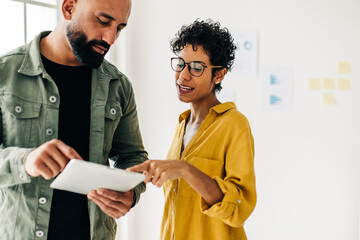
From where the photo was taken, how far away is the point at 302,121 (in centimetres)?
295

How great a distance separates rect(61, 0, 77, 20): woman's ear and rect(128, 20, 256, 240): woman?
0.51 meters

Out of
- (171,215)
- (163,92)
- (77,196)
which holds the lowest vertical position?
(171,215)

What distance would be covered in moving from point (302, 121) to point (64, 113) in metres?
2.02

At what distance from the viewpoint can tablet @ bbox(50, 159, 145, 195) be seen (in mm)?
1062

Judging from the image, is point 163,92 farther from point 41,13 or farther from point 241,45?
point 41,13

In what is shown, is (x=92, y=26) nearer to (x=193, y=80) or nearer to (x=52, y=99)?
(x=52, y=99)

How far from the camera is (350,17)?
281 centimetres

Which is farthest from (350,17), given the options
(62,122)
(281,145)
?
(62,122)

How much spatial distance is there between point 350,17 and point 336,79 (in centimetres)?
44

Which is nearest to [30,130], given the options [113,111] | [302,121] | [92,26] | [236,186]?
[113,111]

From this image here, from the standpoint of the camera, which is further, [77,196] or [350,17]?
[350,17]

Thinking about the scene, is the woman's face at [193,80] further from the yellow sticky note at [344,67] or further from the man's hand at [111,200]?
the yellow sticky note at [344,67]

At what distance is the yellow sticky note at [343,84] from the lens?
2824mm

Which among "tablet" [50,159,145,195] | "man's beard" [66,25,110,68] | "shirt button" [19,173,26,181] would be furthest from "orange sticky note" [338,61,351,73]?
"shirt button" [19,173,26,181]
